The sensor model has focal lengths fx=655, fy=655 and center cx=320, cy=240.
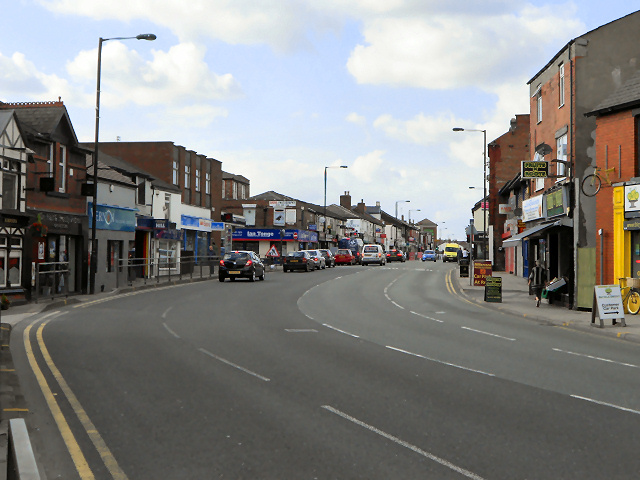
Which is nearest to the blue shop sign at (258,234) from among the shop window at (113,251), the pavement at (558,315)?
the shop window at (113,251)

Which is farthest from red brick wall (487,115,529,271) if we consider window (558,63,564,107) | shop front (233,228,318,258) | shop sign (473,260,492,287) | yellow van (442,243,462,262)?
window (558,63,564,107)

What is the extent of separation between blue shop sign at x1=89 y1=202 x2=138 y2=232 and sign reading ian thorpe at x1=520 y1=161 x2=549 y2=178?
64.0 feet

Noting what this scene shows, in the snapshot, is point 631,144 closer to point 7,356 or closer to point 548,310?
point 548,310

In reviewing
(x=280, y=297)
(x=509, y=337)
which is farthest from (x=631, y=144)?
(x=280, y=297)

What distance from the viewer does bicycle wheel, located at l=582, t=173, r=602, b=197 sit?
2242 cm

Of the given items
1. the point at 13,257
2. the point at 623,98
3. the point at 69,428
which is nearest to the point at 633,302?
the point at 623,98

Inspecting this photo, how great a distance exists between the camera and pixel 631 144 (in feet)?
70.5

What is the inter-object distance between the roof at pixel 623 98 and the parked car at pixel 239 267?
65.8 feet

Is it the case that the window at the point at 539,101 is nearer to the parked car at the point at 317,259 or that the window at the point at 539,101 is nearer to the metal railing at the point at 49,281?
the metal railing at the point at 49,281

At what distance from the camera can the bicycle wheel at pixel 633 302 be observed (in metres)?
20.3

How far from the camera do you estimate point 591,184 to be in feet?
74.4

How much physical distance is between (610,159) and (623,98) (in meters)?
2.05

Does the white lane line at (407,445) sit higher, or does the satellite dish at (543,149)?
the satellite dish at (543,149)

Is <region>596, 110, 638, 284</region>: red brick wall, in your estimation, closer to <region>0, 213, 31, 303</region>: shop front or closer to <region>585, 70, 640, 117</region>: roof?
<region>585, 70, 640, 117</region>: roof
